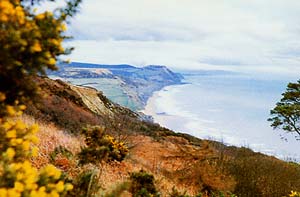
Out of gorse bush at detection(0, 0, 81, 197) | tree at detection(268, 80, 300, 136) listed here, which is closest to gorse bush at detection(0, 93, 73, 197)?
gorse bush at detection(0, 0, 81, 197)

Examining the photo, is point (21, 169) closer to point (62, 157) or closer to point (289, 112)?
point (62, 157)

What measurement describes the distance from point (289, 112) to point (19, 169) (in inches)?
960

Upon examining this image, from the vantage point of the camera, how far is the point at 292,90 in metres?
26.4

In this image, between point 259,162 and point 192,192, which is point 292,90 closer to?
point 259,162

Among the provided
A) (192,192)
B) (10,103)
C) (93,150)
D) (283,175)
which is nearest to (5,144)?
(10,103)

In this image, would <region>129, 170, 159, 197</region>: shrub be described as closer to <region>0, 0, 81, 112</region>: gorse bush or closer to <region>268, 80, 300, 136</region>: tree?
<region>0, 0, 81, 112</region>: gorse bush

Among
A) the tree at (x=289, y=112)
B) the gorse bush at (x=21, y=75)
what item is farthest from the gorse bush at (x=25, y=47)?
the tree at (x=289, y=112)

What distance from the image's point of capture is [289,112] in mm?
25688

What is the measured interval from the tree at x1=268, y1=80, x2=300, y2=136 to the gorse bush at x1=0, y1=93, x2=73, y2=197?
24142mm

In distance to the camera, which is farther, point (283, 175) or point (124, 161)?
point (283, 175)

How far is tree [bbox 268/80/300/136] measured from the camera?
84.9ft

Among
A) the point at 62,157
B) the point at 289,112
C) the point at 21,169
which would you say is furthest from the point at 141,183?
the point at 289,112

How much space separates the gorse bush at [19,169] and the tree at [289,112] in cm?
2414

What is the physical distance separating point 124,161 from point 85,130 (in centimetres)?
659
